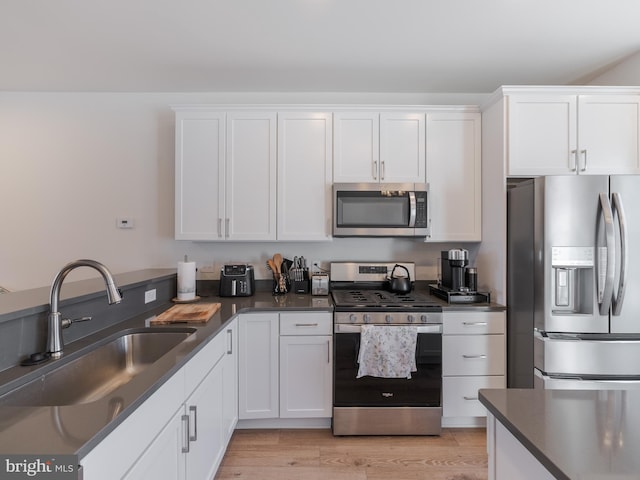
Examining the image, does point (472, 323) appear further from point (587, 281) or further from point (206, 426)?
point (206, 426)

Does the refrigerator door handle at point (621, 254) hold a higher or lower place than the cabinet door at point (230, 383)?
higher

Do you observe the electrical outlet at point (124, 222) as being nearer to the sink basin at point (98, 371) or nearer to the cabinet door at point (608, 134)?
the sink basin at point (98, 371)

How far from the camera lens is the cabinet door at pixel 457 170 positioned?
2.76 meters

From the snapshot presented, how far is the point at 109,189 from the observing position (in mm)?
3074

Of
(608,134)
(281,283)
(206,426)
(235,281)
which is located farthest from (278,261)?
(608,134)

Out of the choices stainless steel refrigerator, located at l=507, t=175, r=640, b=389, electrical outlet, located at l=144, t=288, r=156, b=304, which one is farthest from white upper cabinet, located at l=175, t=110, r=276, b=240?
stainless steel refrigerator, located at l=507, t=175, r=640, b=389

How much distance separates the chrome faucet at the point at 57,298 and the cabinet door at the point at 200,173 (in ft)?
4.79

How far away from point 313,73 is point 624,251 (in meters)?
2.31

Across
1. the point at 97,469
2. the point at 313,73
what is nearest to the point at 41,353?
the point at 97,469

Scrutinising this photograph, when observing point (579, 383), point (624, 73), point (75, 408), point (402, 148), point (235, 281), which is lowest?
point (579, 383)

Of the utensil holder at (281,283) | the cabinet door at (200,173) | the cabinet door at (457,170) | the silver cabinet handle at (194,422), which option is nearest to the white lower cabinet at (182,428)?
the silver cabinet handle at (194,422)

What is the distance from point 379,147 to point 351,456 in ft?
6.99

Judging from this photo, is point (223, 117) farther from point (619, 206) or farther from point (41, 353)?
point (619, 206)

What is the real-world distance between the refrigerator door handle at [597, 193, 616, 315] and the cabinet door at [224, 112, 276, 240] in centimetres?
209
